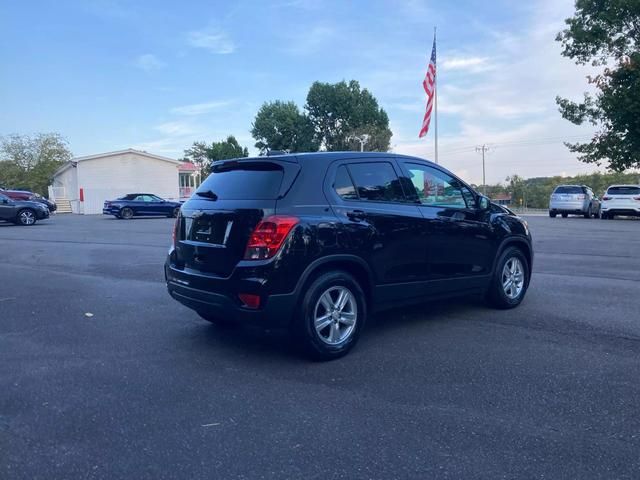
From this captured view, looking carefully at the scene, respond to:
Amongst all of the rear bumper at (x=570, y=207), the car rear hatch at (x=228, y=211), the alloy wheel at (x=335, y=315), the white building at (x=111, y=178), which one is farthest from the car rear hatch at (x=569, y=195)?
the white building at (x=111, y=178)

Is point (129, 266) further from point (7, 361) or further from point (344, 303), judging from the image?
point (344, 303)

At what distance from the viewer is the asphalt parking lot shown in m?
3.00

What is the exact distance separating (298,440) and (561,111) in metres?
33.7

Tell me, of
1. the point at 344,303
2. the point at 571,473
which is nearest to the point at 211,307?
the point at 344,303

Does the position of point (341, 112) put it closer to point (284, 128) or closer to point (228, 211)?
point (284, 128)

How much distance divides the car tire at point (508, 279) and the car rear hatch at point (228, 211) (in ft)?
9.49

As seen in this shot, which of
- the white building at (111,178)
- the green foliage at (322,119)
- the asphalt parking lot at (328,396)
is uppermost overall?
the green foliage at (322,119)

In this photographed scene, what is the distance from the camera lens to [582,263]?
10.1 m

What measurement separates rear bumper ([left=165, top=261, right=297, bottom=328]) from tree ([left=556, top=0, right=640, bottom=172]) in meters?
28.6

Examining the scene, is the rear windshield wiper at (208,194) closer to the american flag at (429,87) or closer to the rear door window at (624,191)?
the american flag at (429,87)

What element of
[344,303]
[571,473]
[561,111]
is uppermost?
[561,111]

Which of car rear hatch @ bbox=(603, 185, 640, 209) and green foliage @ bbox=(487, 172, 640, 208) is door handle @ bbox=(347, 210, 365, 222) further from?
green foliage @ bbox=(487, 172, 640, 208)

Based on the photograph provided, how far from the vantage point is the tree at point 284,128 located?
63.6 m

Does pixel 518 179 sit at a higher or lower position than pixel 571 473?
higher
